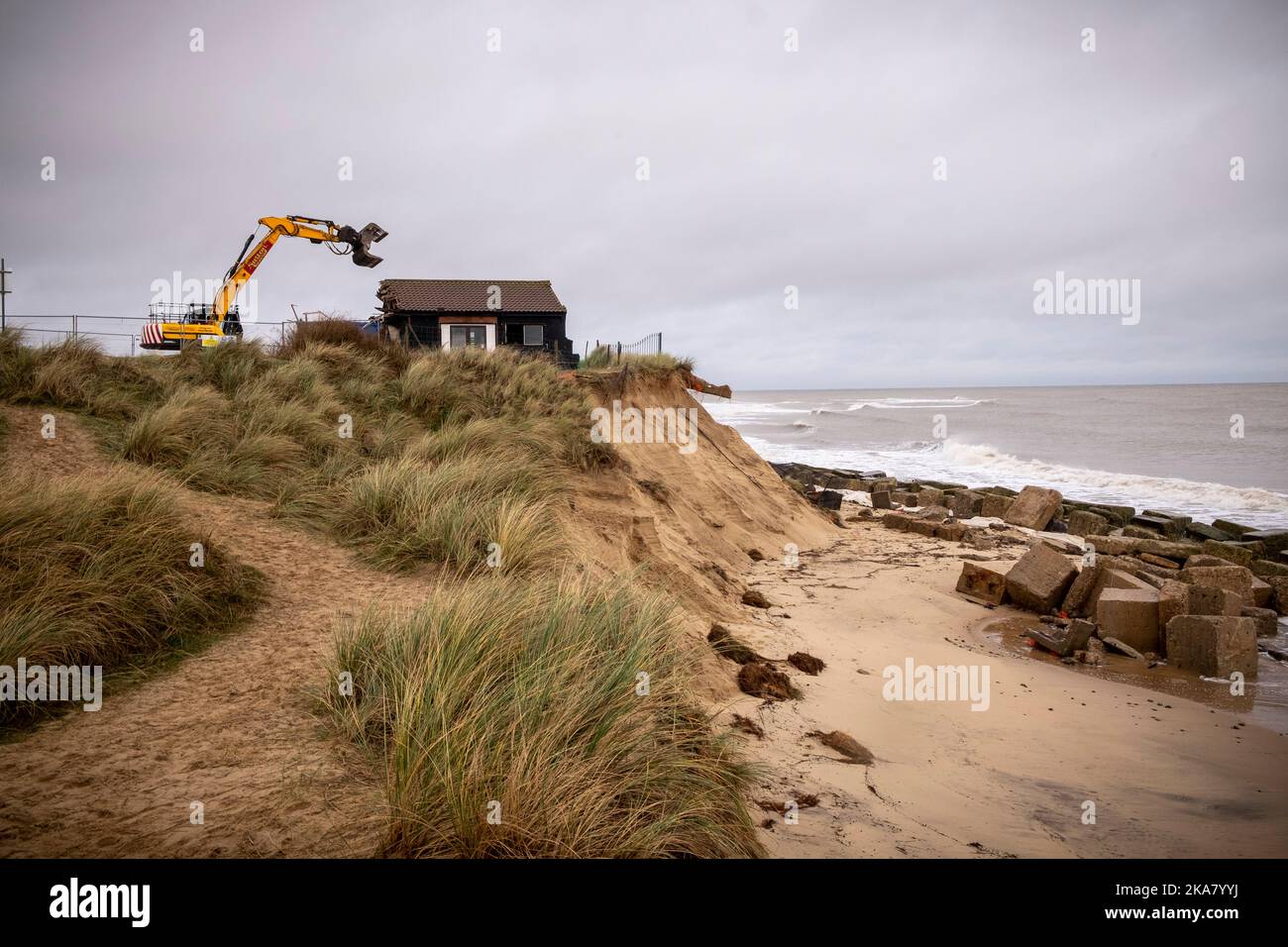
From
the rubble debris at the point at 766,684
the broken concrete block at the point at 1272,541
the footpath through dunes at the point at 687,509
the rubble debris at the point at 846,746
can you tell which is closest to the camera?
the rubble debris at the point at 846,746

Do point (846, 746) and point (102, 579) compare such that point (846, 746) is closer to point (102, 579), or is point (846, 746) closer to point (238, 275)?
point (102, 579)

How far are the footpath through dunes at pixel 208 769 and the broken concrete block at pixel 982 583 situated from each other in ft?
29.9

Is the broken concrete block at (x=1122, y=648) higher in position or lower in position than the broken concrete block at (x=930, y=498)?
lower

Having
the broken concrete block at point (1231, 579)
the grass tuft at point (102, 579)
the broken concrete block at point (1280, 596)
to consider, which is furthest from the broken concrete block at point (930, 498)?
the grass tuft at point (102, 579)

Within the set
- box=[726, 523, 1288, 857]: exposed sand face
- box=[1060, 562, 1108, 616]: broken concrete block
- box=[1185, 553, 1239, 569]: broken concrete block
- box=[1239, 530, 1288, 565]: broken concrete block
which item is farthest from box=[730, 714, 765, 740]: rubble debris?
box=[1239, 530, 1288, 565]: broken concrete block

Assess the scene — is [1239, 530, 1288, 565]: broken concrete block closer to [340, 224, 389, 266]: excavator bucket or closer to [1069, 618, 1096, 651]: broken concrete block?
[1069, 618, 1096, 651]: broken concrete block

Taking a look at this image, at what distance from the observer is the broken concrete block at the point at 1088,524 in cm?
1655

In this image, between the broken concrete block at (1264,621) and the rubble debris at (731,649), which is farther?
the broken concrete block at (1264,621)

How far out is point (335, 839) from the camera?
8.64 ft

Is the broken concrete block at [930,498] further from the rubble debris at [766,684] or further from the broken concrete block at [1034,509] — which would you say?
the rubble debris at [766,684]

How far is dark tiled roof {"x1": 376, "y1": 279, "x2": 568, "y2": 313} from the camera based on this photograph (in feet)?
97.1

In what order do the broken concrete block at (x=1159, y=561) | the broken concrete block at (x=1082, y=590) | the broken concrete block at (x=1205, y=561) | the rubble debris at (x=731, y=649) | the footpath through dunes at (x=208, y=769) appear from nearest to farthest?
1. the footpath through dunes at (x=208, y=769)
2. the rubble debris at (x=731, y=649)
3. the broken concrete block at (x=1082, y=590)
4. the broken concrete block at (x=1205, y=561)
5. the broken concrete block at (x=1159, y=561)
